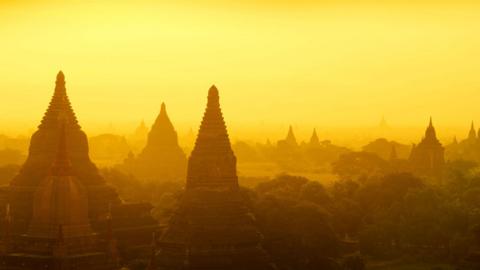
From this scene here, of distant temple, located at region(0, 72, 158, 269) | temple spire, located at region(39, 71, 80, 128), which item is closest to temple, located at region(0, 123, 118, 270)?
distant temple, located at region(0, 72, 158, 269)

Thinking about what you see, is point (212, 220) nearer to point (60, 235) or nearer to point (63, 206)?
point (63, 206)

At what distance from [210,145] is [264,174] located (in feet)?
333

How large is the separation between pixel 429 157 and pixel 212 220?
2591 inches

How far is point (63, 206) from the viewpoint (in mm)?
60000

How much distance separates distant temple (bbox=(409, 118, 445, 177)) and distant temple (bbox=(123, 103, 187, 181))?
65.8ft

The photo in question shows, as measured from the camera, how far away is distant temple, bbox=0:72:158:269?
196 feet

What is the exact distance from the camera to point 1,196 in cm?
7062

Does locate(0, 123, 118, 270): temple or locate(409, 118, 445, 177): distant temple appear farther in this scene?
locate(409, 118, 445, 177): distant temple

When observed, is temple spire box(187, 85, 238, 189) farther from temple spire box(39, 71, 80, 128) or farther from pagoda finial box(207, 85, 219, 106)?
temple spire box(39, 71, 80, 128)

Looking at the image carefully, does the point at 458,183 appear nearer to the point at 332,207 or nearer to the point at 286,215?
the point at 332,207

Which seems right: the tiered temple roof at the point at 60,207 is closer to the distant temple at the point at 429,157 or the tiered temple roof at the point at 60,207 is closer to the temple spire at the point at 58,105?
the temple spire at the point at 58,105

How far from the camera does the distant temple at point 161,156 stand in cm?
11869

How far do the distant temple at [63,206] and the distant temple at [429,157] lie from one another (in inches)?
2293

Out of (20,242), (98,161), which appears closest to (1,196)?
(20,242)
